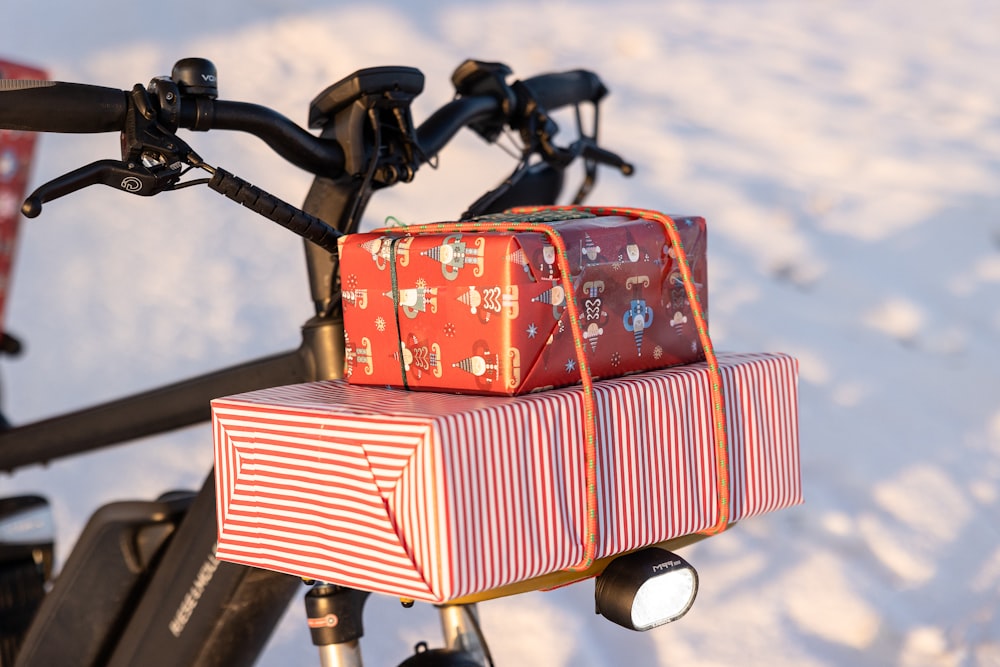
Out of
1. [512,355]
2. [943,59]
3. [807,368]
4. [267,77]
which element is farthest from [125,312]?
[943,59]

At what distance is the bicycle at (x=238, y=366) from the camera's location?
2.79 ft

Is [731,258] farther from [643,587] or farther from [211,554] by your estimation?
[643,587]

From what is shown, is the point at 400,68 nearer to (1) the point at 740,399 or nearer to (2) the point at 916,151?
(1) the point at 740,399

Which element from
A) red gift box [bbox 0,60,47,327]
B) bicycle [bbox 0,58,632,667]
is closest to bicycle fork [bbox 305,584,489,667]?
bicycle [bbox 0,58,632,667]

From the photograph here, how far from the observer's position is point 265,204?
2.90 feet

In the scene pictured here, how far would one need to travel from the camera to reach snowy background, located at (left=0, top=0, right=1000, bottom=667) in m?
2.07

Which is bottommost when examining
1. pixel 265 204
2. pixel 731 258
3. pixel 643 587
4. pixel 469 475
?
pixel 731 258

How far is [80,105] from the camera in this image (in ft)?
2.75

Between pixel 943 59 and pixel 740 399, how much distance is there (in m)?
3.91

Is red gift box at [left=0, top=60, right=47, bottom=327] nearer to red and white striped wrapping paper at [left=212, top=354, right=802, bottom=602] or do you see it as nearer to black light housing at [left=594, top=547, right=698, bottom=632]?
red and white striped wrapping paper at [left=212, top=354, right=802, bottom=602]

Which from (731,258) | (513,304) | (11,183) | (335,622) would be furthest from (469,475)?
(731,258)

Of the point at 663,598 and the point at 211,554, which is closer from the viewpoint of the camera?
the point at 663,598

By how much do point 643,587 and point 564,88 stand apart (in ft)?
2.13

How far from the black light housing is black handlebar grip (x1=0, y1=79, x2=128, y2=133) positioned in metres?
0.50
